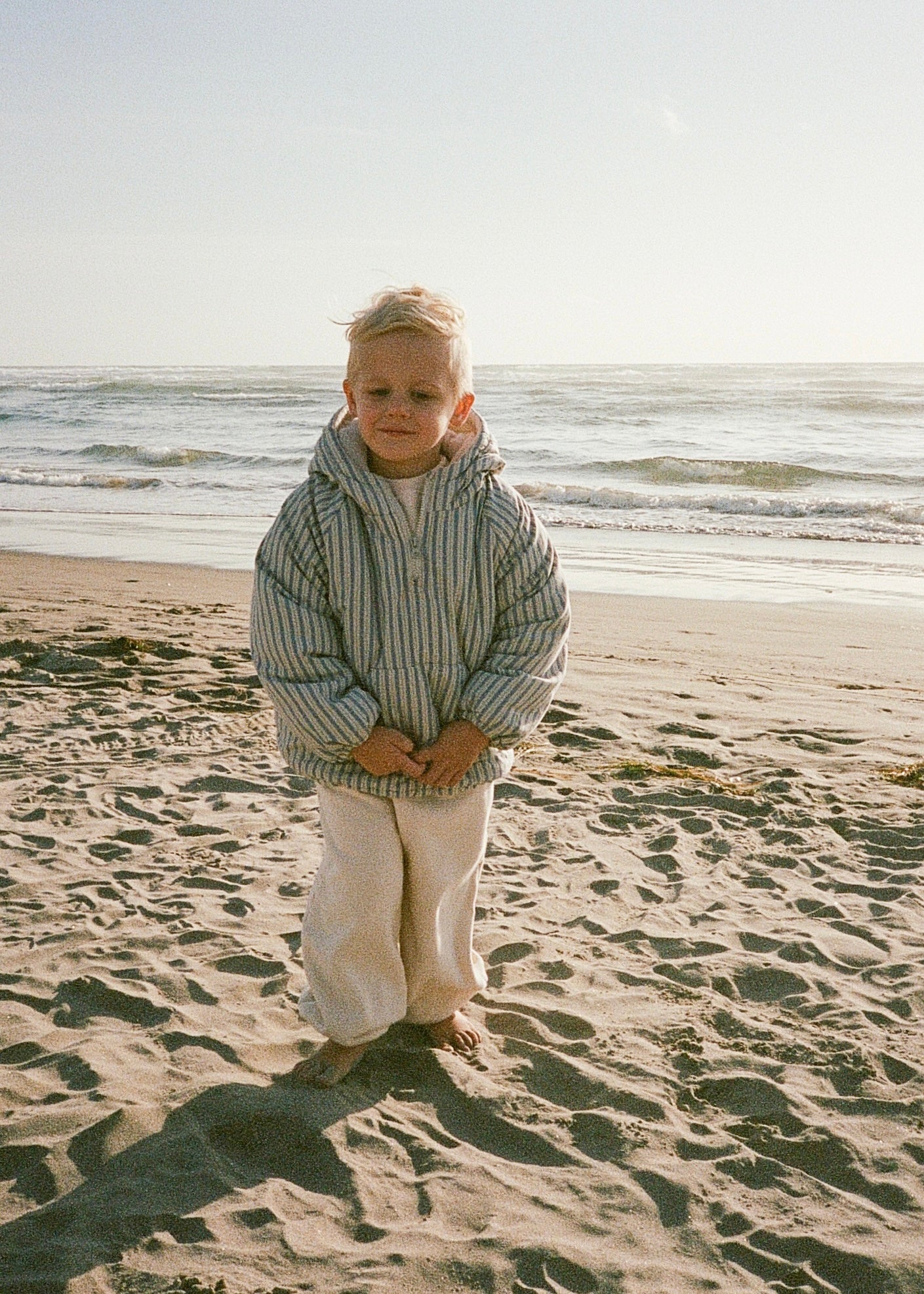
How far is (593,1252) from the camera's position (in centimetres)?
218

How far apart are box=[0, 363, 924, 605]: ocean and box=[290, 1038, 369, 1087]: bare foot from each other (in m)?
7.05

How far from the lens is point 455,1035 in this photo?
115 inches

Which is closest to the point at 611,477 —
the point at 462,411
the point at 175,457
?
the point at 175,457

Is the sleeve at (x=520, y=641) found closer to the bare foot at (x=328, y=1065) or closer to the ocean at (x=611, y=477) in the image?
the bare foot at (x=328, y=1065)

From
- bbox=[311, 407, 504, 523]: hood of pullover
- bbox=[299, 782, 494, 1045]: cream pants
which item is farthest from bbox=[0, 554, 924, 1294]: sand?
bbox=[311, 407, 504, 523]: hood of pullover

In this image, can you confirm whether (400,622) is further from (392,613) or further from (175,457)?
(175,457)

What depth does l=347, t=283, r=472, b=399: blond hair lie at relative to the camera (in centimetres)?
239

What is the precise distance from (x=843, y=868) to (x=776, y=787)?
77cm

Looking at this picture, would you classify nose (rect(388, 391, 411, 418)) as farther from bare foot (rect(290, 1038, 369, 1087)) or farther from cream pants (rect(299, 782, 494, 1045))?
bare foot (rect(290, 1038, 369, 1087))

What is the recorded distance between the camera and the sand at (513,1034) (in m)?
2.20

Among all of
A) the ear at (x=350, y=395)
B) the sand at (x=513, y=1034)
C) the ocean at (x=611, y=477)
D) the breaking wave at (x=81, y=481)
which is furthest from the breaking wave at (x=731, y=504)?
the ear at (x=350, y=395)

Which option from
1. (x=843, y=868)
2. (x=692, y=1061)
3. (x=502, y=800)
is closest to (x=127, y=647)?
(x=502, y=800)

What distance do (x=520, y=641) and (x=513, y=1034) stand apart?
1.09 meters

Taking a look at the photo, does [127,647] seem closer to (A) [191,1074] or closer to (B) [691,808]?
(B) [691,808]
